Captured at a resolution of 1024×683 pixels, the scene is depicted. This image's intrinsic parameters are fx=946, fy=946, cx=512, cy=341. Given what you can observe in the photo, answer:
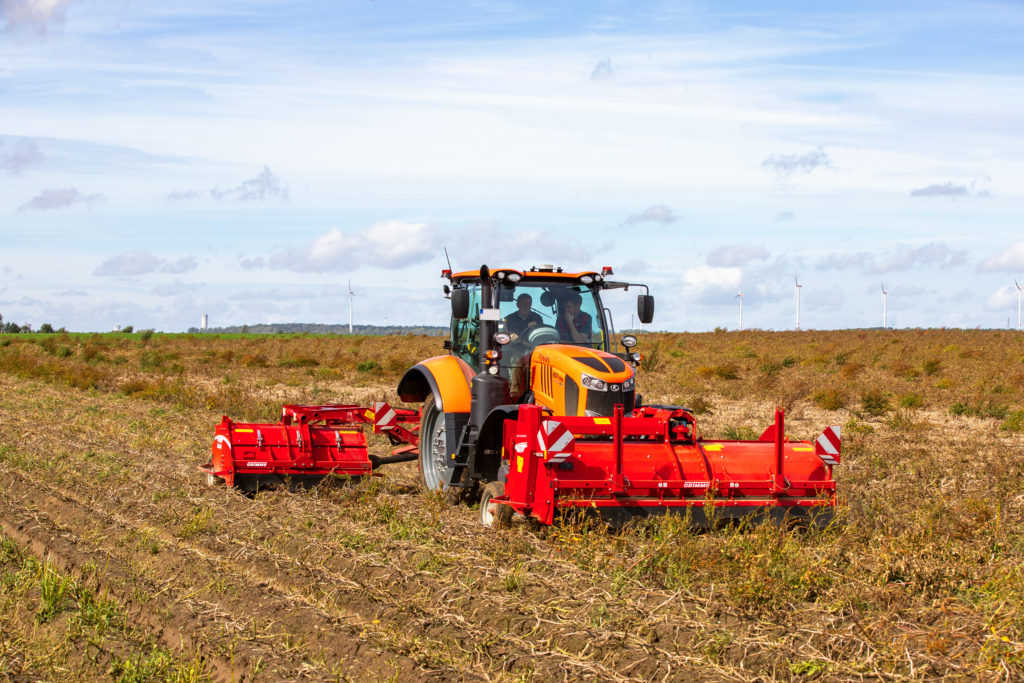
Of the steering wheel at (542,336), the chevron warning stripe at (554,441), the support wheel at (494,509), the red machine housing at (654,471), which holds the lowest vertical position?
the support wheel at (494,509)

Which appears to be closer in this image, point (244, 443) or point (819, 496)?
point (819, 496)

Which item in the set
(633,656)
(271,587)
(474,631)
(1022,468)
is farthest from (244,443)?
(1022,468)

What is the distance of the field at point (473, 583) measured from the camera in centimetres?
498

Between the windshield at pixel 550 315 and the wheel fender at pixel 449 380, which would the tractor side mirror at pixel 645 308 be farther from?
the wheel fender at pixel 449 380

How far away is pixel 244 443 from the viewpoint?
10.2m

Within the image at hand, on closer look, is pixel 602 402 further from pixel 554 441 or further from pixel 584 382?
pixel 554 441

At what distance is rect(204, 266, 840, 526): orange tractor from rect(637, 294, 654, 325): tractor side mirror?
1cm

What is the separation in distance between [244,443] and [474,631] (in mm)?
5491

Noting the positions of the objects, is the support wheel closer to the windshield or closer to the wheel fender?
the wheel fender

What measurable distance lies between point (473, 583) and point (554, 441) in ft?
4.83

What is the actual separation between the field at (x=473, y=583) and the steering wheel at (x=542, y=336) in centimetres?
180

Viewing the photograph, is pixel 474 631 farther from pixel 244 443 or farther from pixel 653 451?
pixel 244 443

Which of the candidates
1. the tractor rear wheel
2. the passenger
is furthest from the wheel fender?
the passenger

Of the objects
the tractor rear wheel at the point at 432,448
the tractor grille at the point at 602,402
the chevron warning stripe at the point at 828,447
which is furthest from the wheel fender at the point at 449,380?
the chevron warning stripe at the point at 828,447
